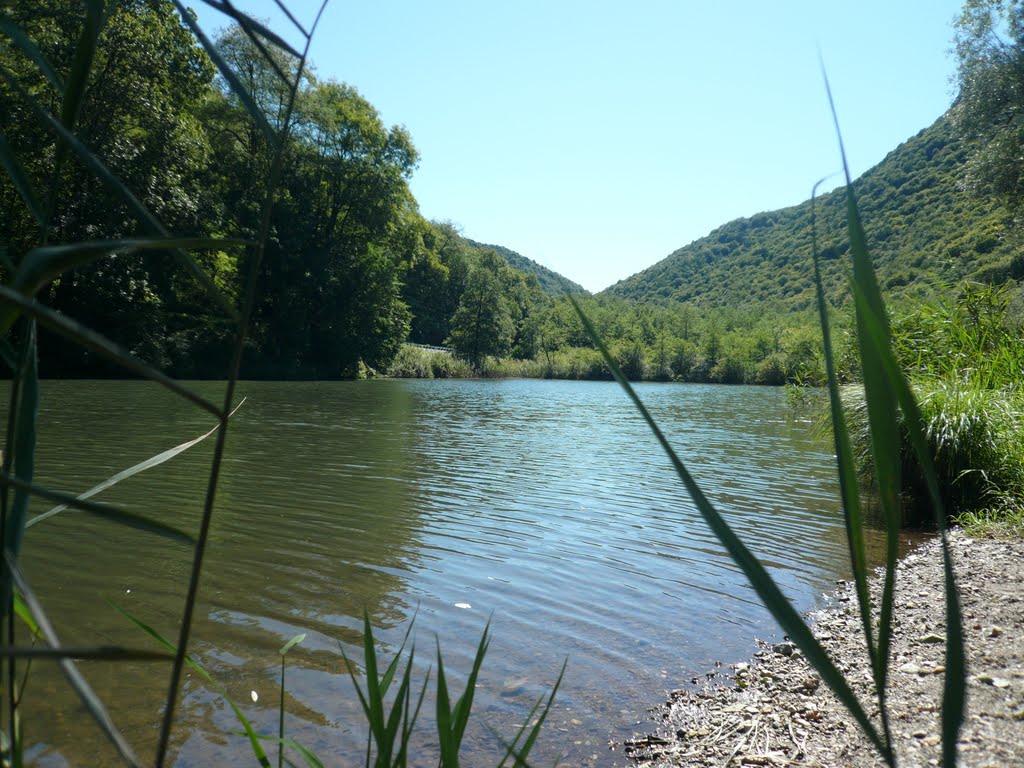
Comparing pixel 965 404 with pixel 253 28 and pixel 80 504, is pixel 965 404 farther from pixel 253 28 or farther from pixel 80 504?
pixel 80 504

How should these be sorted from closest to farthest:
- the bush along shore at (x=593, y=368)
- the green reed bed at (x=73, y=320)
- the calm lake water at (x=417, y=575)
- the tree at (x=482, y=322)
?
the green reed bed at (x=73, y=320) → the calm lake water at (x=417, y=575) → the bush along shore at (x=593, y=368) → the tree at (x=482, y=322)

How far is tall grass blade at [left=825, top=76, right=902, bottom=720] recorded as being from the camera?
46cm

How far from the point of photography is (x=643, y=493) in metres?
9.73

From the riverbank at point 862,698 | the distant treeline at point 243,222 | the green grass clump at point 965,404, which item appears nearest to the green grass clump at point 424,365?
the distant treeline at point 243,222

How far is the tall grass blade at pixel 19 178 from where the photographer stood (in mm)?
648

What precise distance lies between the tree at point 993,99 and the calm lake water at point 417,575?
12.3 metres

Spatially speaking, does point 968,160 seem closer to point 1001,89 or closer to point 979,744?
point 1001,89

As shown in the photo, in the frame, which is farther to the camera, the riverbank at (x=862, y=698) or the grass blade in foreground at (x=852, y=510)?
the riverbank at (x=862, y=698)

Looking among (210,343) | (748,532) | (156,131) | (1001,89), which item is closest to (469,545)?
(748,532)

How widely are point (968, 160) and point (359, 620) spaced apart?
22.5 m

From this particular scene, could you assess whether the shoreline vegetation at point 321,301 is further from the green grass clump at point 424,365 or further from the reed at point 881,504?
the green grass clump at point 424,365

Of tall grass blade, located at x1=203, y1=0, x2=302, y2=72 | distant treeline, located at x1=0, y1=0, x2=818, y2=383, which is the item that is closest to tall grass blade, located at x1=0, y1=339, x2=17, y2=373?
tall grass blade, located at x1=203, y1=0, x2=302, y2=72

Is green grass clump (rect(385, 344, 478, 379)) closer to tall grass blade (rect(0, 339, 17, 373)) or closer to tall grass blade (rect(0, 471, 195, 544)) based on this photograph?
tall grass blade (rect(0, 339, 17, 373))

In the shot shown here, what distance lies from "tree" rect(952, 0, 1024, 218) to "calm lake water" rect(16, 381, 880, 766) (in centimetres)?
1226
